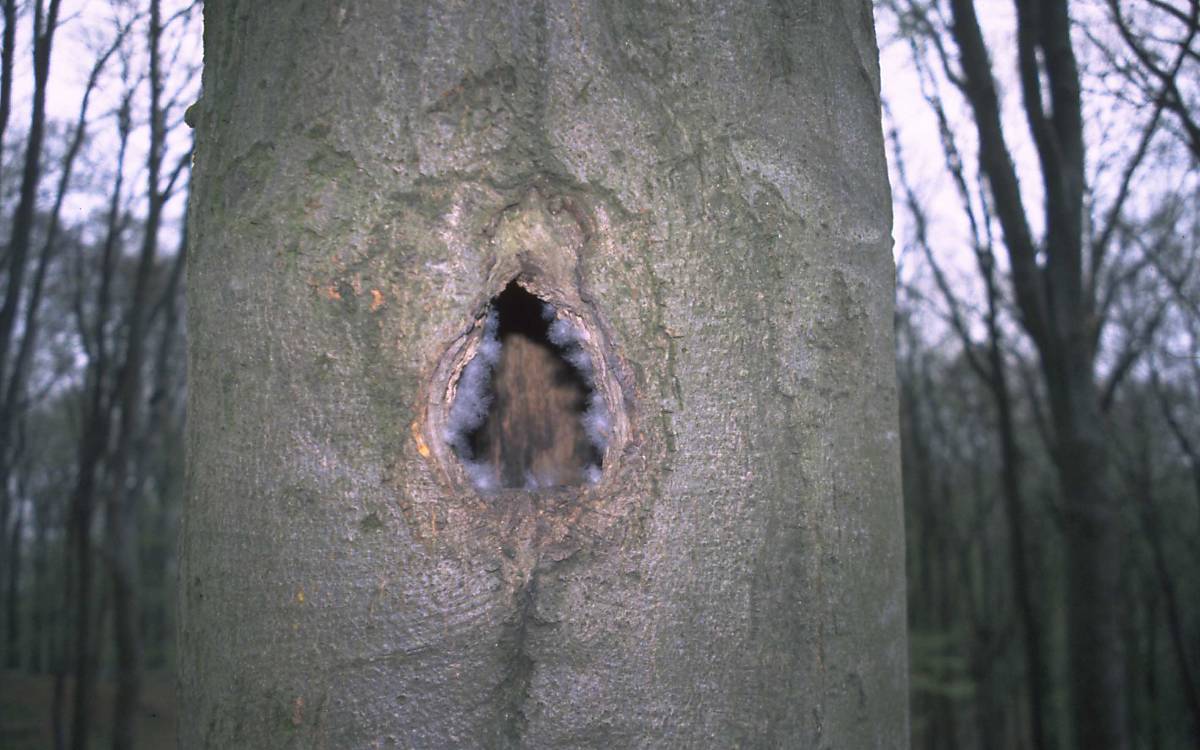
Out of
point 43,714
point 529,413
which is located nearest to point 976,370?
point 529,413

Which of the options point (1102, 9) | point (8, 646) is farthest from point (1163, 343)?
point (8, 646)

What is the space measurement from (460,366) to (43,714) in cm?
1875

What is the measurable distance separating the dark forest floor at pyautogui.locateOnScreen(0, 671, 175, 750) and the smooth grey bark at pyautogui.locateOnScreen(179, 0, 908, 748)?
12804mm

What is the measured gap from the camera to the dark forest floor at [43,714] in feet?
43.6

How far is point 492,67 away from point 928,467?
49.5 ft

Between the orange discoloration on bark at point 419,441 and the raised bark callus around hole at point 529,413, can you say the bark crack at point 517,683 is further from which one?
the raised bark callus around hole at point 529,413

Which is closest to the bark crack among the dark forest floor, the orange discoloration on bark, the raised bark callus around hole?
the orange discoloration on bark

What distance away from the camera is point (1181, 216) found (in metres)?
9.73

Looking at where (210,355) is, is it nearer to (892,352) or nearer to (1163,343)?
(892,352)

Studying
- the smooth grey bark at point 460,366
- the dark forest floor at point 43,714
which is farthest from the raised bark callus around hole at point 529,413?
the dark forest floor at point 43,714

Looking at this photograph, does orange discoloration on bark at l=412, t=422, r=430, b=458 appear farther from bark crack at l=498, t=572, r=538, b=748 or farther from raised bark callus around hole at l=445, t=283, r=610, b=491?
raised bark callus around hole at l=445, t=283, r=610, b=491

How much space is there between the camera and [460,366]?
3.48ft

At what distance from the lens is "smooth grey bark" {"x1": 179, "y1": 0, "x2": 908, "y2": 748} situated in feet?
3.04

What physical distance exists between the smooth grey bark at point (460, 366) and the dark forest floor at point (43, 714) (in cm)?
1280
